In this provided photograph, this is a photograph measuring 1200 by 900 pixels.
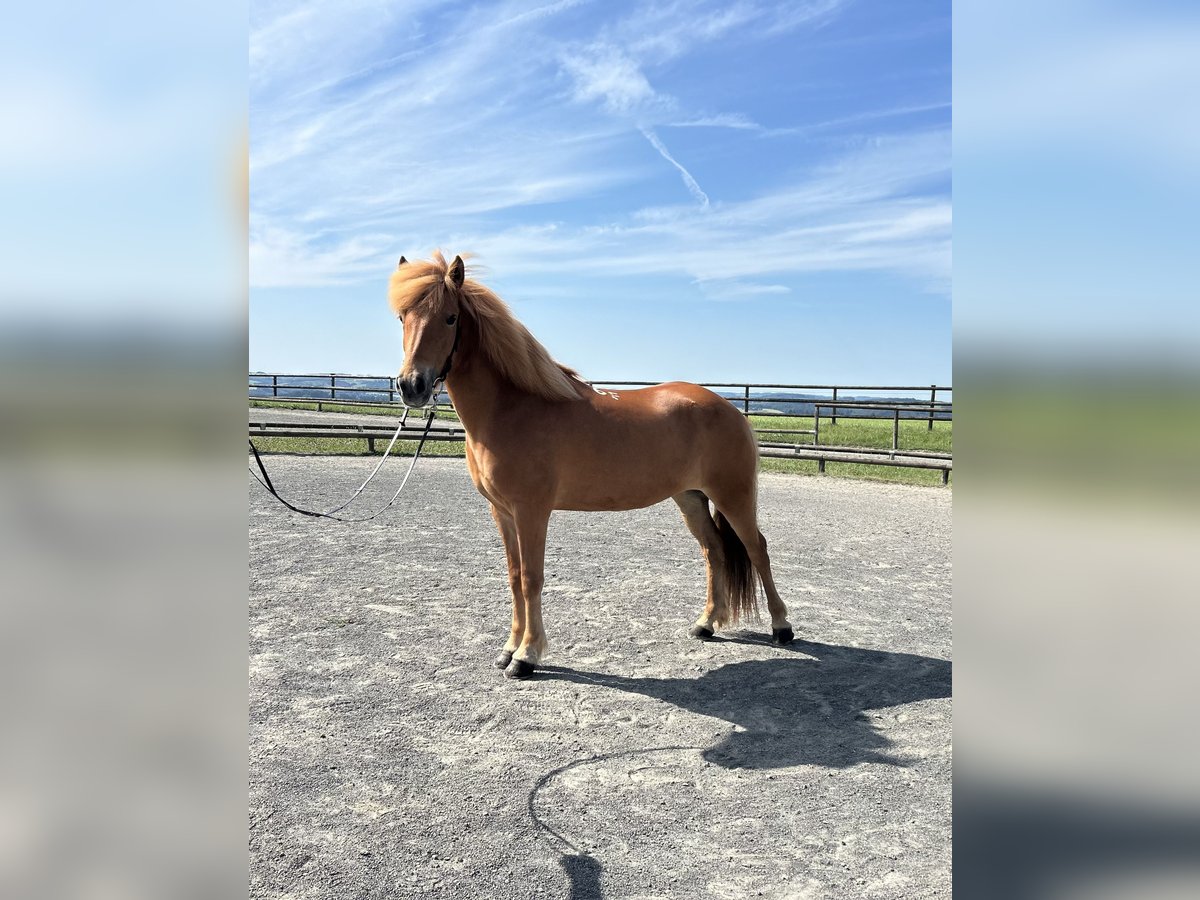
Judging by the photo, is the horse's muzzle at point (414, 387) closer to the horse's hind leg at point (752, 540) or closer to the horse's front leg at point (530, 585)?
the horse's front leg at point (530, 585)

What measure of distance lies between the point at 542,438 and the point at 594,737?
1.51 metres

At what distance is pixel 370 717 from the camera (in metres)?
3.24

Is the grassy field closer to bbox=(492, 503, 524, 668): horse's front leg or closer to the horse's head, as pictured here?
bbox=(492, 503, 524, 668): horse's front leg

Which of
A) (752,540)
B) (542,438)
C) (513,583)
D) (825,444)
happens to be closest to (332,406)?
(825,444)

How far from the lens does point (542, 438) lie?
3.87 meters

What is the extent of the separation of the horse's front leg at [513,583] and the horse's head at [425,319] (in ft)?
3.08

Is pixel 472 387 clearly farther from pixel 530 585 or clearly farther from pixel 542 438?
pixel 530 585

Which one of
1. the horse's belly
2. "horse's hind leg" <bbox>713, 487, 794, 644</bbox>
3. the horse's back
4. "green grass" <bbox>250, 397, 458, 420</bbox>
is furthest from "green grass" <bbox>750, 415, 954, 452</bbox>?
the horse's belly

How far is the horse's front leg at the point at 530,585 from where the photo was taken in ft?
12.4
